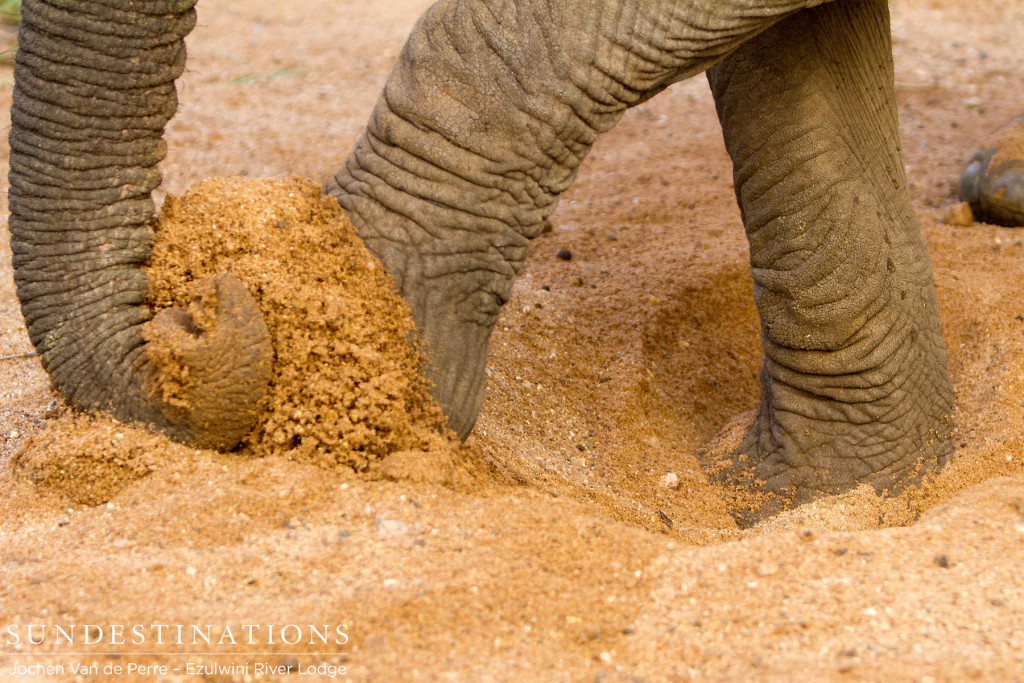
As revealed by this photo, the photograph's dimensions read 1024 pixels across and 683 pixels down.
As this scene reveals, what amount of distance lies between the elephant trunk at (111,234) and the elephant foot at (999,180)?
3200 mm

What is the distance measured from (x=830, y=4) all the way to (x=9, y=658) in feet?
7.57

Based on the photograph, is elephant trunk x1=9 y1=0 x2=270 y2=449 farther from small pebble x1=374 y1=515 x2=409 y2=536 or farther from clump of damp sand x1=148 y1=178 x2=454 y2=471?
small pebble x1=374 y1=515 x2=409 y2=536

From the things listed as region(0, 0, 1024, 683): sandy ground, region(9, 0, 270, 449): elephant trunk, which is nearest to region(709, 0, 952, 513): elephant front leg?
region(0, 0, 1024, 683): sandy ground

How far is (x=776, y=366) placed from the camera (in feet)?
9.41

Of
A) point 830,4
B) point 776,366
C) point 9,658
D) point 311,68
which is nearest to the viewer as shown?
point 9,658

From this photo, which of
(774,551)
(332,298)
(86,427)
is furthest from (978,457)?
(86,427)

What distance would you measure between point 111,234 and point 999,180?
344cm

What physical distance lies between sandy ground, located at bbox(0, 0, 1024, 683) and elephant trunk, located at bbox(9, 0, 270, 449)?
170 mm

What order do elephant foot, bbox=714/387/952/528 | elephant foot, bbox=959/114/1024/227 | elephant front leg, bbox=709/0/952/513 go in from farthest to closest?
elephant foot, bbox=959/114/1024/227, elephant foot, bbox=714/387/952/528, elephant front leg, bbox=709/0/952/513

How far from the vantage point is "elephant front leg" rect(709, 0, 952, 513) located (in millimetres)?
2623

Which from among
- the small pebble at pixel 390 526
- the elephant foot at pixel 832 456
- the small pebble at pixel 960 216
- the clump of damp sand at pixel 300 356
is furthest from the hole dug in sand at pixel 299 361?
the small pebble at pixel 960 216

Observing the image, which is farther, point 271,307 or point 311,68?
point 311,68

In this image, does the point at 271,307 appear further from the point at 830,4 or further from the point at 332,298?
the point at 830,4

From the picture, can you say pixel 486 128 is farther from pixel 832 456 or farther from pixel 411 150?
pixel 832 456
